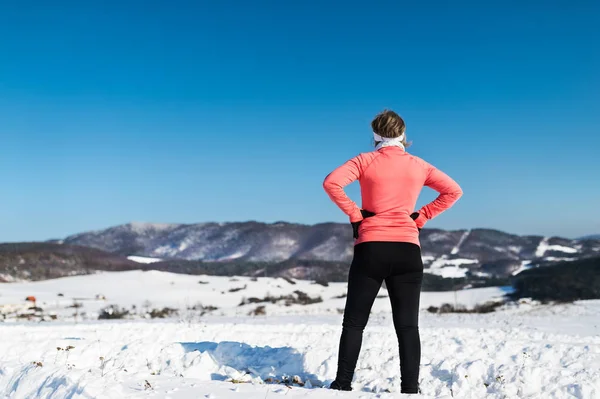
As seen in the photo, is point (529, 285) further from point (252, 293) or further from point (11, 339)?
point (11, 339)

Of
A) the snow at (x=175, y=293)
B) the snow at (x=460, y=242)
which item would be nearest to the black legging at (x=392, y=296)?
the snow at (x=175, y=293)

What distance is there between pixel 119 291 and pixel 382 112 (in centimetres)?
2799

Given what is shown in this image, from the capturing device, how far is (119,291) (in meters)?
29.6

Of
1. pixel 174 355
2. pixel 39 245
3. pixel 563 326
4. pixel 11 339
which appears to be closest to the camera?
pixel 174 355

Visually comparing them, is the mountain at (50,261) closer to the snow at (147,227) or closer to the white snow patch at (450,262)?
the white snow patch at (450,262)

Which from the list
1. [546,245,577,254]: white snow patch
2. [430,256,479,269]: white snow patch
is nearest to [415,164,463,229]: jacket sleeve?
[430,256,479,269]: white snow patch

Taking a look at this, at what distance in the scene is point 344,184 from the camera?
3.90 metres

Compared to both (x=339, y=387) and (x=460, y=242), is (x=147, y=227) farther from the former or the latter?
(x=339, y=387)

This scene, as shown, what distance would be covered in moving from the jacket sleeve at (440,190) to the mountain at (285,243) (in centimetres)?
6232

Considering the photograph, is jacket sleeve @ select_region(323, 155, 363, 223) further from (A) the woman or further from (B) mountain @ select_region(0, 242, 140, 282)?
(B) mountain @ select_region(0, 242, 140, 282)

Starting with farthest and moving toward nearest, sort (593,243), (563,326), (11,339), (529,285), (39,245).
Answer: (593,243) → (39,245) → (529,285) → (563,326) → (11,339)

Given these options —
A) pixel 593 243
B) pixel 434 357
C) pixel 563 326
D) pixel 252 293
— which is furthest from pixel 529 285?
pixel 593 243

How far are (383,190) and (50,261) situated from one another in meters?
41.6

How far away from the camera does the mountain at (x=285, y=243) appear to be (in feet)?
237
